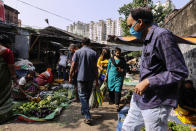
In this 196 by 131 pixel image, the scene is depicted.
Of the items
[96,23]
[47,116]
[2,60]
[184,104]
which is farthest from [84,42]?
[96,23]

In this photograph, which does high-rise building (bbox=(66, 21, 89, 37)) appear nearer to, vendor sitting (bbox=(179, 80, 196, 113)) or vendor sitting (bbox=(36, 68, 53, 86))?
vendor sitting (bbox=(36, 68, 53, 86))

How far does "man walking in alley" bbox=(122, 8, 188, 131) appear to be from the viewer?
112 centimetres

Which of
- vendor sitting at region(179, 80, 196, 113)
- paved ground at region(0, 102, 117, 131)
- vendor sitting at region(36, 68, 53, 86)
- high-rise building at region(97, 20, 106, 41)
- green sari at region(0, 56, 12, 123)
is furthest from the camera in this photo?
high-rise building at region(97, 20, 106, 41)

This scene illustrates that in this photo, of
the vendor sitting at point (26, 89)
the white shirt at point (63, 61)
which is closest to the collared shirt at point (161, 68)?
the vendor sitting at point (26, 89)

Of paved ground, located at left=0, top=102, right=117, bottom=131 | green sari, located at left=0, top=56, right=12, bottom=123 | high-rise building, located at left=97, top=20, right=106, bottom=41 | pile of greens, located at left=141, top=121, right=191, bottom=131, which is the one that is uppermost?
high-rise building, located at left=97, top=20, right=106, bottom=41

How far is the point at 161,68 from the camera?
1.24 m

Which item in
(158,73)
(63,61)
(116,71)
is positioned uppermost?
(63,61)

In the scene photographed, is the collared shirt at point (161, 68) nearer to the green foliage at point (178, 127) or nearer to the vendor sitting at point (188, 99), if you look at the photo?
the green foliage at point (178, 127)

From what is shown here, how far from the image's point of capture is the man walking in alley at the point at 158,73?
112 cm

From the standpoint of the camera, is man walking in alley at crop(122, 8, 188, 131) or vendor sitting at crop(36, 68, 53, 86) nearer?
man walking in alley at crop(122, 8, 188, 131)

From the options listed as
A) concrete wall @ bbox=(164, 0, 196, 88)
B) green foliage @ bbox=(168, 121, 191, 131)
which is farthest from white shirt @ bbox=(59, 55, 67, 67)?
green foliage @ bbox=(168, 121, 191, 131)

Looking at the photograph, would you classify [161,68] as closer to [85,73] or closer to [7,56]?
[7,56]

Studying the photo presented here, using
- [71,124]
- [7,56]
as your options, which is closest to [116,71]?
[71,124]

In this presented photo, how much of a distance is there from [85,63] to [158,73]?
7.95ft
